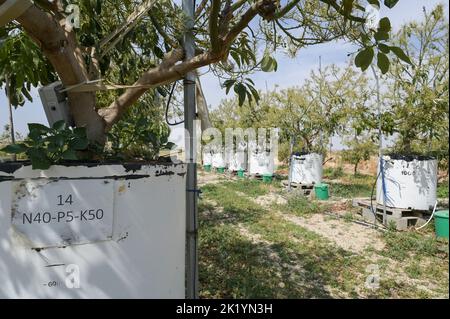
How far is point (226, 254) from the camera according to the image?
4250 mm

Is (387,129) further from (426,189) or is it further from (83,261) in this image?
(83,261)

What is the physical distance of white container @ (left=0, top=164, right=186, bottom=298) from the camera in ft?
4.35

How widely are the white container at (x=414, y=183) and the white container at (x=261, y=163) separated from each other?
7.52m

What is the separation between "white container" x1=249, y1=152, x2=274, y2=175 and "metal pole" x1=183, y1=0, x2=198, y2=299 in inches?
451

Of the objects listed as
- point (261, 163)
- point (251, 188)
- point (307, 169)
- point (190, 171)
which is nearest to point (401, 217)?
point (307, 169)

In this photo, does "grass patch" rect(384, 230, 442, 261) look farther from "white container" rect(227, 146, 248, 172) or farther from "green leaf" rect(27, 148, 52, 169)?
"white container" rect(227, 146, 248, 172)

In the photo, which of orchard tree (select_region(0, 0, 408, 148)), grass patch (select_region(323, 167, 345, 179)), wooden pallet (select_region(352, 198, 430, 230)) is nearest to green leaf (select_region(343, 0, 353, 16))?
orchard tree (select_region(0, 0, 408, 148))

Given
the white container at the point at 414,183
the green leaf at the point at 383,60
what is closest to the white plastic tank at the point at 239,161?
the white container at the point at 414,183

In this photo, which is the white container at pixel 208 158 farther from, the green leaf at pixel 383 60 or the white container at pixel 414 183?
the green leaf at pixel 383 60

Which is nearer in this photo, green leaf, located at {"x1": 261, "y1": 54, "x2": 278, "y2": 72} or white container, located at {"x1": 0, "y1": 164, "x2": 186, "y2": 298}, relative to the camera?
white container, located at {"x1": 0, "y1": 164, "x2": 186, "y2": 298}

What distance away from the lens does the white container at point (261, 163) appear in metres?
13.5

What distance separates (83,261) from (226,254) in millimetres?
3023

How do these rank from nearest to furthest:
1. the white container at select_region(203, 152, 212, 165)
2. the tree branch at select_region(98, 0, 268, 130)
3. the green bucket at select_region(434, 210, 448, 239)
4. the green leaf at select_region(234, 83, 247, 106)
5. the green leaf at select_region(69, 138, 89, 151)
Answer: the green bucket at select_region(434, 210, 448, 239), the green leaf at select_region(69, 138, 89, 151), the tree branch at select_region(98, 0, 268, 130), the green leaf at select_region(234, 83, 247, 106), the white container at select_region(203, 152, 212, 165)

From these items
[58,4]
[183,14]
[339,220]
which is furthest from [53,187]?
[339,220]
